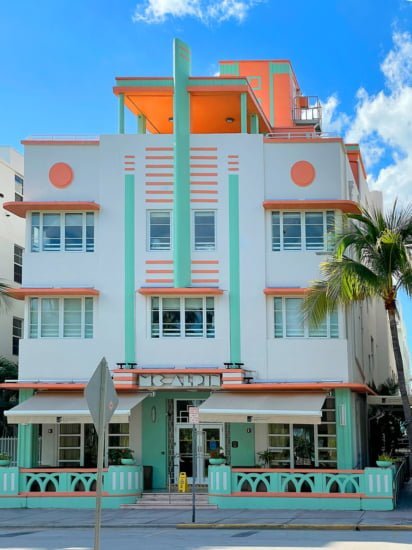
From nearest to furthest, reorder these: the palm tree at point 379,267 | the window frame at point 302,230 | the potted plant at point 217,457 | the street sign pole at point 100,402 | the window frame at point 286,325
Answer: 1. the street sign pole at point 100,402
2. the palm tree at point 379,267
3. the potted plant at point 217,457
4. the window frame at point 286,325
5. the window frame at point 302,230

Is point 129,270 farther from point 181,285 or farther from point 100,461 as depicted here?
point 100,461

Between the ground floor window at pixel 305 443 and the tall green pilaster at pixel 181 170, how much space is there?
600cm

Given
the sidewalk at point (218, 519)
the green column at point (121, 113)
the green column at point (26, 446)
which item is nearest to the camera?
the sidewalk at point (218, 519)

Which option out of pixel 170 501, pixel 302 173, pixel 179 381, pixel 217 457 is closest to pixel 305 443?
pixel 217 457

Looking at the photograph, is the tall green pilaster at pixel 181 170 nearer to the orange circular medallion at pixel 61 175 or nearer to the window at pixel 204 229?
the window at pixel 204 229

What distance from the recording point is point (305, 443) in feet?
104

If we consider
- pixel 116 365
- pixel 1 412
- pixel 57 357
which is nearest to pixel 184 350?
pixel 116 365

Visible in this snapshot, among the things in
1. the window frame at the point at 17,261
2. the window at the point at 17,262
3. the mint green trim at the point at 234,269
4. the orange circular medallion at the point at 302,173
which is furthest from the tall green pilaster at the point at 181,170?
the window at the point at 17,262

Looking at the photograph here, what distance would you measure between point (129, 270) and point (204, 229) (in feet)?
9.45

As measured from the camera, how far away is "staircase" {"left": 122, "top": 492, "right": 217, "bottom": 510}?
29016 millimetres

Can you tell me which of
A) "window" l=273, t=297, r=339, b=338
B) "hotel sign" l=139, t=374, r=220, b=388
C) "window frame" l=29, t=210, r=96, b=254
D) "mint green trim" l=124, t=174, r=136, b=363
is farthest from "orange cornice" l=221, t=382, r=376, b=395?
"window frame" l=29, t=210, r=96, b=254

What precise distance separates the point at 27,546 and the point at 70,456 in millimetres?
13321

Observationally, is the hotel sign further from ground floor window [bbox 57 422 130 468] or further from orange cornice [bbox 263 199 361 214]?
orange cornice [bbox 263 199 361 214]

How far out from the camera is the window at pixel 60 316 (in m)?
32.0
